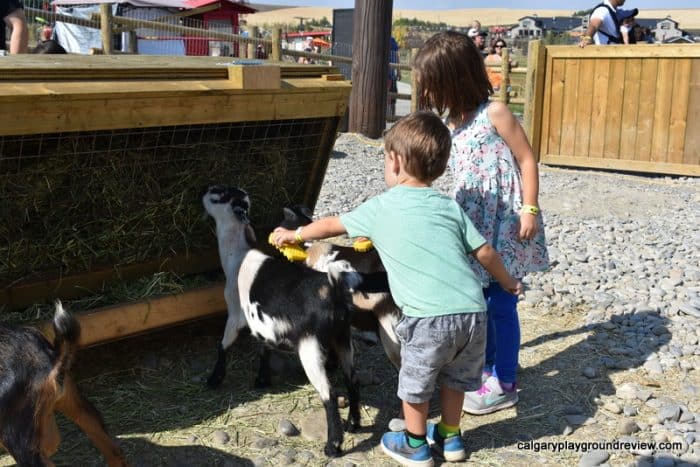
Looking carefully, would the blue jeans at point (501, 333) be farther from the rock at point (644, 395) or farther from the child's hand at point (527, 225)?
the rock at point (644, 395)

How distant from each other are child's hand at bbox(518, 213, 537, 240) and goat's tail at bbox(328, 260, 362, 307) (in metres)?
0.78

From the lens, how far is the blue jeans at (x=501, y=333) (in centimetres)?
389

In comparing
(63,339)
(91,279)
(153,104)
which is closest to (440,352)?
(63,339)

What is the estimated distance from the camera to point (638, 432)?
385cm

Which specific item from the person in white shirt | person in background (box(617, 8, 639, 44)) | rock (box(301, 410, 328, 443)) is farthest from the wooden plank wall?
rock (box(301, 410, 328, 443))

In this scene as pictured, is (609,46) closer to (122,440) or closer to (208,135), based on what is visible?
(208,135)

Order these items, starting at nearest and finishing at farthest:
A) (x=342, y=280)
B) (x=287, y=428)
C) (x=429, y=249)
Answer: (x=429, y=249) < (x=342, y=280) < (x=287, y=428)

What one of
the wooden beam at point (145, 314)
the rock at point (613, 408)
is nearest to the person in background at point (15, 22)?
the wooden beam at point (145, 314)

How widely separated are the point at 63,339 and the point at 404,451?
4.99 feet

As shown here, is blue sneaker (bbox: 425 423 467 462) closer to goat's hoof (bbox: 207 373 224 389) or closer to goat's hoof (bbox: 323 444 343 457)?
goat's hoof (bbox: 323 444 343 457)

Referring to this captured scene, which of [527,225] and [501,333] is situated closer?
[527,225]

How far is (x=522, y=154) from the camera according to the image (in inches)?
144

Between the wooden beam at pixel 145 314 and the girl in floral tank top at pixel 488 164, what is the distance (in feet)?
5.00

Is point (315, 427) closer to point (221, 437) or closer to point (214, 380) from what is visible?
point (221, 437)
